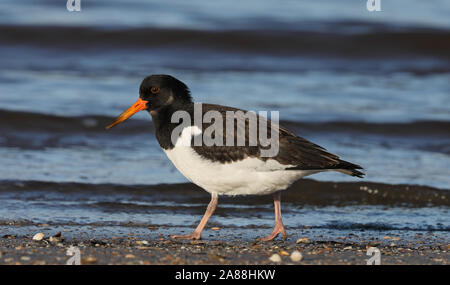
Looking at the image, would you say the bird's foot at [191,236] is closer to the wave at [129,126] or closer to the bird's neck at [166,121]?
the bird's neck at [166,121]

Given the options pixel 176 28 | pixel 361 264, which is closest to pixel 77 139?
pixel 361 264

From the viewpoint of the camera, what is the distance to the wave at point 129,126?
10.5 m

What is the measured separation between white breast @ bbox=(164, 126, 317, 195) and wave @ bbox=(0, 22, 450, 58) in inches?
432

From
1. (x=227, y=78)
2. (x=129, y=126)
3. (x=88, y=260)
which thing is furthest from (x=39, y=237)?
(x=227, y=78)

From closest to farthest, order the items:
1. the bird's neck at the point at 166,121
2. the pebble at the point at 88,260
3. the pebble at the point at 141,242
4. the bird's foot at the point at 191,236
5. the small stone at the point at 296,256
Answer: the pebble at the point at 88,260 < the small stone at the point at 296,256 < the pebble at the point at 141,242 < the bird's neck at the point at 166,121 < the bird's foot at the point at 191,236

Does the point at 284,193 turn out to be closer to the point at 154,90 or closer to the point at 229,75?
the point at 154,90

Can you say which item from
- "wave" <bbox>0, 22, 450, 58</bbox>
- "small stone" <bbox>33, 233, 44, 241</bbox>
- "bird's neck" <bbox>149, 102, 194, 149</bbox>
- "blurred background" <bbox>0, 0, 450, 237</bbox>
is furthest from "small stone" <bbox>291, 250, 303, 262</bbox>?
"wave" <bbox>0, 22, 450, 58</bbox>

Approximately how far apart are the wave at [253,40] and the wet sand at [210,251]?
35.9ft

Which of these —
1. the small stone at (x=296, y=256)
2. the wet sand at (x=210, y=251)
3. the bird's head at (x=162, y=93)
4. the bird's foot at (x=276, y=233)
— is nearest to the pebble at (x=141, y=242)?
the wet sand at (x=210, y=251)

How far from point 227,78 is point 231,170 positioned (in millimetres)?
8533

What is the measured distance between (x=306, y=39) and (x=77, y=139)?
8.54 metres

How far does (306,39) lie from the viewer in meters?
17.2

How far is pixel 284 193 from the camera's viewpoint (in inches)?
317

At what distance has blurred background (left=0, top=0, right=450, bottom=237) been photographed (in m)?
8.96
